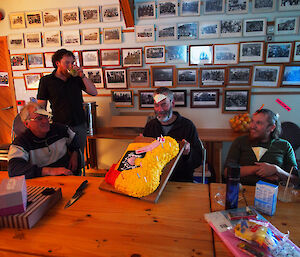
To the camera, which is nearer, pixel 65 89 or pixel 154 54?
pixel 65 89

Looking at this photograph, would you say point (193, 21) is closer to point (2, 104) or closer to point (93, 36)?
point (93, 36)

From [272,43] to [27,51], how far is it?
3557 millimetres

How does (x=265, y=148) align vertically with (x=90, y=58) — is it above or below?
below

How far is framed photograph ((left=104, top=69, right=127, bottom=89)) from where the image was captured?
323 centimetres

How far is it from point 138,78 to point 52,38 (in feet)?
4.82

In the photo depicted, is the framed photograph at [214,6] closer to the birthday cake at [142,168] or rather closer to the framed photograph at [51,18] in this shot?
the framed photograph at [51,18]

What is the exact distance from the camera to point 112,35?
10.3ft

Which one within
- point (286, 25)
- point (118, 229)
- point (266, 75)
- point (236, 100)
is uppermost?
point (286, 25)

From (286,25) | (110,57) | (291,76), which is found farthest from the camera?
(110,57)

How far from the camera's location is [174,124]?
74.7 inches

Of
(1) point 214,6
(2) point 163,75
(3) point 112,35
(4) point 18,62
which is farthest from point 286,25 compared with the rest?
(4) point 18,62

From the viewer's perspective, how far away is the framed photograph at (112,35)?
122 inches

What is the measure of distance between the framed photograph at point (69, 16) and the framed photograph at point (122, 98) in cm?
116

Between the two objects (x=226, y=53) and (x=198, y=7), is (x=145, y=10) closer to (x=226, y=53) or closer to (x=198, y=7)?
(x=198, y=7)
